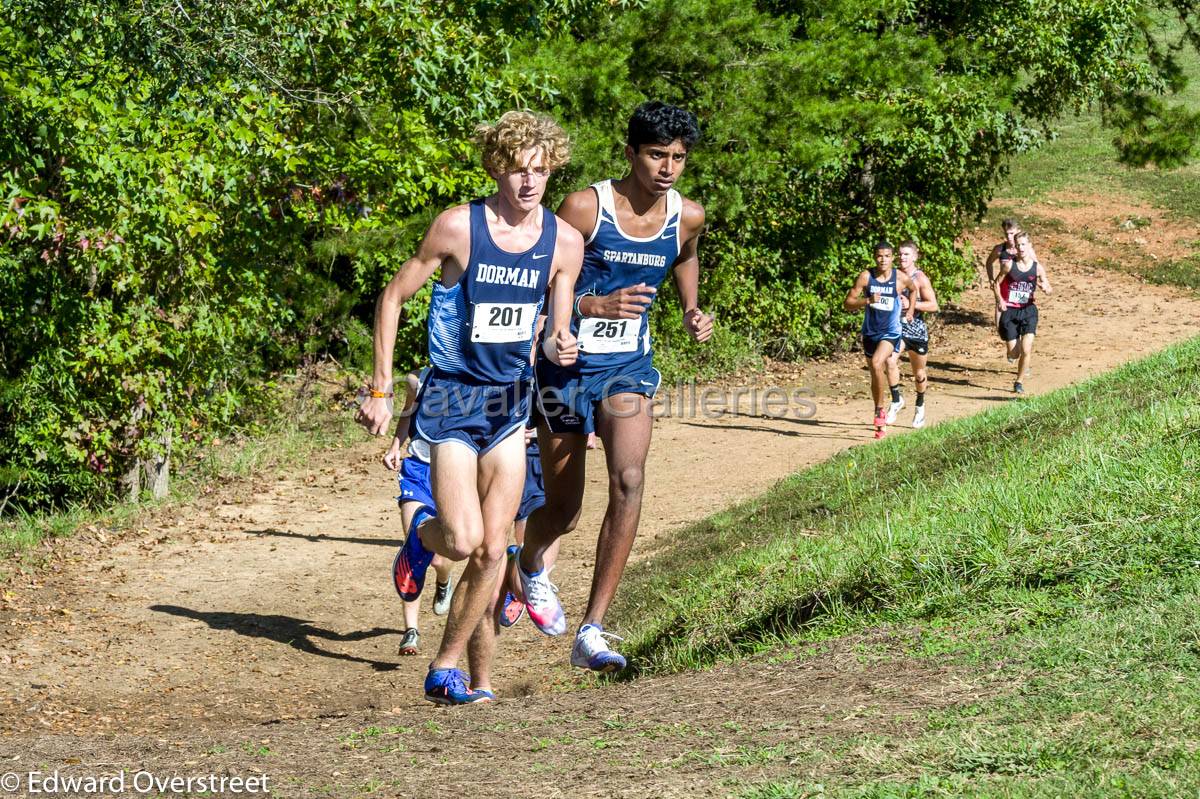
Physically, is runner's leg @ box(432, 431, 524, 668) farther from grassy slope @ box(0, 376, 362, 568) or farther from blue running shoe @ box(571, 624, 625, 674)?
grassy slope @ box(0, 376, 362, 568)

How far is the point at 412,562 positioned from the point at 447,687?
1059 mm

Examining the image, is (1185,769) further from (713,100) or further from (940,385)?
(940,385)

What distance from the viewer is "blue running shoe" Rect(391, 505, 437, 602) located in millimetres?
6344

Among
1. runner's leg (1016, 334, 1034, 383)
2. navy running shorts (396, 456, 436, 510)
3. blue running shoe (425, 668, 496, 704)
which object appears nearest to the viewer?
blue running shoe (425, 668, 496, 704)

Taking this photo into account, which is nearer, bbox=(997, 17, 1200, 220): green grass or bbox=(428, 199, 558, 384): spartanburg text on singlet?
bbox=(428, 199, 558, 384): spartanburg text on singlet

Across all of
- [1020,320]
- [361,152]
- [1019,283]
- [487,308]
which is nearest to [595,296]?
[487,308]

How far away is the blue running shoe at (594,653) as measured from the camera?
5.81 m

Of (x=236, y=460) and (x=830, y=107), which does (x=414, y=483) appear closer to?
(x=236, y=460)

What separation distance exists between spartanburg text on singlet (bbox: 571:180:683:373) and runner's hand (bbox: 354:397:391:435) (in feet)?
3.66

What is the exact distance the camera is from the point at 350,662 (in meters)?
7.68

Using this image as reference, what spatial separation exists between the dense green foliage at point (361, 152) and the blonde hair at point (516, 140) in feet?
12.1

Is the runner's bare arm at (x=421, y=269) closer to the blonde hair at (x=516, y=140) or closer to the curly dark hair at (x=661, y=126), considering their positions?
the blonde hair at (x=516, y=140)

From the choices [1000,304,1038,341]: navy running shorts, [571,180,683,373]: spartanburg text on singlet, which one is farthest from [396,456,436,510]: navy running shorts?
[1000,304,1038,341]: navy running shorts

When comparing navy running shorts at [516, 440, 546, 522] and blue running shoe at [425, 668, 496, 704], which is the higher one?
navy running shorts at [516, 440, 546, 522]
